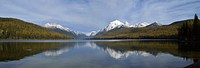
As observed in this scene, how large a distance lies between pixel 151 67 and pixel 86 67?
8924mm

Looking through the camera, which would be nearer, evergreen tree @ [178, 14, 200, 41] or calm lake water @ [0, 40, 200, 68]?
calm lake water @ [0, 40, 200, 68]

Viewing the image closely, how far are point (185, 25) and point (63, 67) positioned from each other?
11344 centimetres

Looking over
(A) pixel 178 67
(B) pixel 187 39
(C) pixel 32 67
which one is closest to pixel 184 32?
(B) pixel 187 39

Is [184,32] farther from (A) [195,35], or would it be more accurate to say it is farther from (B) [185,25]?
(A) [195,35]

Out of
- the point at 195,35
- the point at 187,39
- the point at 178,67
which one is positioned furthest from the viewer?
the point at 187,39

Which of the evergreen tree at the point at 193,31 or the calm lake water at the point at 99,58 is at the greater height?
the evergreen tree at the point at 193,31

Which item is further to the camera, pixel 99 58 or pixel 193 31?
pixel 193 31

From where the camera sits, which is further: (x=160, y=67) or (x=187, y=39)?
(x=187, y=39)

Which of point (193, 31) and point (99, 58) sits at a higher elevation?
point (193, 31)

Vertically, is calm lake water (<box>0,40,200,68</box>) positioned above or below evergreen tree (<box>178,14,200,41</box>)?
below

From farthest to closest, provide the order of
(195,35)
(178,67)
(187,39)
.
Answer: (187,39), (195,35), (178,67)

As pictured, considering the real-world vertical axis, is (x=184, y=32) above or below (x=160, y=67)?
above

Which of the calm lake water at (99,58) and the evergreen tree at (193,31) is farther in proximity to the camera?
the evergreen tree at (193,31)

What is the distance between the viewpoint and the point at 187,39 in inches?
4941
